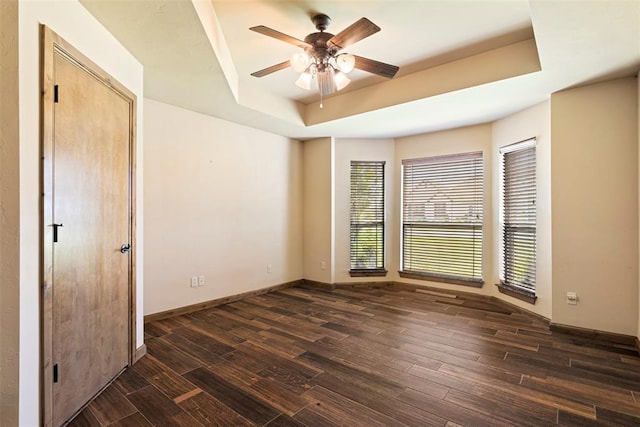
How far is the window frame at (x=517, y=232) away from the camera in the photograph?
356cm

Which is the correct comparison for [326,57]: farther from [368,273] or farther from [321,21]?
[368,273]

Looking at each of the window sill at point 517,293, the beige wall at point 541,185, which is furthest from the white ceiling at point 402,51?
the window sill at point 517,293

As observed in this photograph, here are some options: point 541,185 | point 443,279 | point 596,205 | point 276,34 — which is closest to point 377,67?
point 276,34

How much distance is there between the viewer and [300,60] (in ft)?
7.90

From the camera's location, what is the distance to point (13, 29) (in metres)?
1.40

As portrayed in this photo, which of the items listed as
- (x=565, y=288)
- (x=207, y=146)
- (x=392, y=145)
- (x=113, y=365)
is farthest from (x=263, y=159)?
(x=565, y=288)

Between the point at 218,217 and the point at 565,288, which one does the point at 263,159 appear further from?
the point at 565,288

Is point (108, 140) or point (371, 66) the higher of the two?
point (371, 66)

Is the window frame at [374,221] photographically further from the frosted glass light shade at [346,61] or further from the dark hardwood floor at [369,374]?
the frosted glass light shade at [346,61]

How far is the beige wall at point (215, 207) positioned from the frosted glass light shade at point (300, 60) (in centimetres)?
187

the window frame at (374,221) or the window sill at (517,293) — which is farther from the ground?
the window frame at (374,221)

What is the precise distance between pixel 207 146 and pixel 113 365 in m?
2.60

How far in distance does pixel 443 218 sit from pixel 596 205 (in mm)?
1916

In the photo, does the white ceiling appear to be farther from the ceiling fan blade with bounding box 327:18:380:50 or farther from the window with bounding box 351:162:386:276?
the window with bounding box 351:162:386:276
